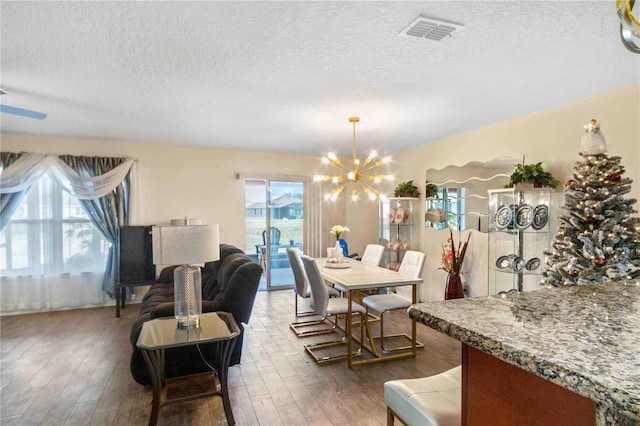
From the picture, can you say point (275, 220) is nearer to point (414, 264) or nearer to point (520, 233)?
point (414, 264)

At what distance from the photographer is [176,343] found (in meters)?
2.24

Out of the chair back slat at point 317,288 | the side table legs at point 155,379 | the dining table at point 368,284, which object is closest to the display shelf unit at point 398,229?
the dining table at point 368,284

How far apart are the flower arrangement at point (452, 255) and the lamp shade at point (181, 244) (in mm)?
3275

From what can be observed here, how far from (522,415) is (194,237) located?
2101 millimetres

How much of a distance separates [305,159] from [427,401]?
5517 mm

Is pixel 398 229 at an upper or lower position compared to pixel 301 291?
upper

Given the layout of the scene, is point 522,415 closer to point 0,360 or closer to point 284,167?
point 0,360

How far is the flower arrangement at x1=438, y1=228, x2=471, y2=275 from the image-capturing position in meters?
4.62

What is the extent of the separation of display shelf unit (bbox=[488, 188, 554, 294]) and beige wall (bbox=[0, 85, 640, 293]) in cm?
35

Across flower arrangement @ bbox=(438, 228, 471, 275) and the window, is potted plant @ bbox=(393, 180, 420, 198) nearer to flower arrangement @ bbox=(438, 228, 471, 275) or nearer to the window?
flower arrangement @ bbox=(438, 228, 471, 275)

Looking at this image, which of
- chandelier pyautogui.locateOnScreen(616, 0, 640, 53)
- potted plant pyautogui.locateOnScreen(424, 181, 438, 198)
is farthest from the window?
chandelier pyautogui.locateOnScreen(616, 0, 640, 53)

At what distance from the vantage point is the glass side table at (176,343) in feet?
7.37

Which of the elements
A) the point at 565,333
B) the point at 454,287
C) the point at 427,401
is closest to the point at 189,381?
the point at 427,401

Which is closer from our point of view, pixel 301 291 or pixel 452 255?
pixel 301 291
